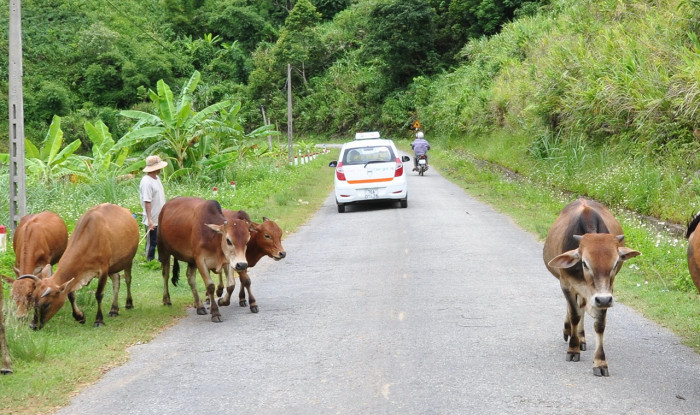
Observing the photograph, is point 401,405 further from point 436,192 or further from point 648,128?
point 436,192

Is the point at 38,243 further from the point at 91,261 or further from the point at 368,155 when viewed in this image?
the point at 368,155

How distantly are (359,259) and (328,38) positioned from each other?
202 feet

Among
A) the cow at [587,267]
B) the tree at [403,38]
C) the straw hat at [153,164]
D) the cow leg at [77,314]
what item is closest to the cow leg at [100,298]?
the cow leg at [77,314]

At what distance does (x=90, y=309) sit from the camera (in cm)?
1004

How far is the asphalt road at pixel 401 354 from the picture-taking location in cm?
604


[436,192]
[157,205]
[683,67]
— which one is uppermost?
[683,67]

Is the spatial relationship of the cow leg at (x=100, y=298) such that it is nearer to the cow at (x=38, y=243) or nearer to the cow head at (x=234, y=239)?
the cow at (x=38, y=243)

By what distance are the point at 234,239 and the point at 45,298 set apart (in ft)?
6.55

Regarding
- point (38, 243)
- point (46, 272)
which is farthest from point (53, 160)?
point (46, 272)

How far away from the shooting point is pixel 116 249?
9.58 meters

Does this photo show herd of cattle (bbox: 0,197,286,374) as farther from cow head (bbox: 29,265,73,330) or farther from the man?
the man

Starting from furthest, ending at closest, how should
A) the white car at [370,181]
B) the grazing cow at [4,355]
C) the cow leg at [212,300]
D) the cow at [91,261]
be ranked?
the white car at [370,181]
the cow leg at [212,300]
the cow at [91,261]
the grazing cow at [4,355]

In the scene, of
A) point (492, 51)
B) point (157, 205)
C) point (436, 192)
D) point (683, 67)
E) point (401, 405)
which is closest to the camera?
point (401, 405)

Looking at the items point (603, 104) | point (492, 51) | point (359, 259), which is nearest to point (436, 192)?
point (603, 104)
